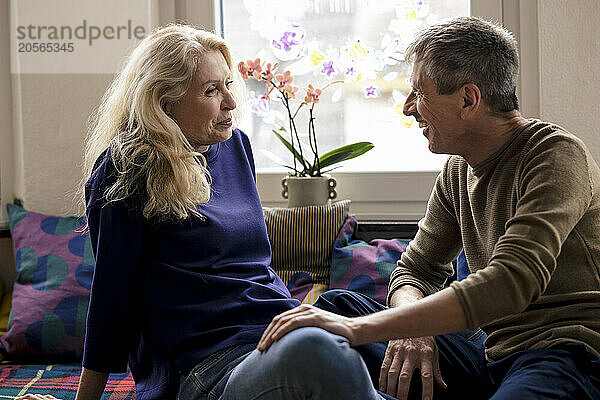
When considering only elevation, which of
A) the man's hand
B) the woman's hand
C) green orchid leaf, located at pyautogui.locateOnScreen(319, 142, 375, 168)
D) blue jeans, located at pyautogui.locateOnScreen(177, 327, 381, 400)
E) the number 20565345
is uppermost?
the number 20565345

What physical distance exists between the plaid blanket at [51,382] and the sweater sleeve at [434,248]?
854 millimetres

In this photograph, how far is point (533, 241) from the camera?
1421 millimetres

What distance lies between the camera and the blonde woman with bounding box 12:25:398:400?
5.45ft

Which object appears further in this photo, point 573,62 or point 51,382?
point 573,62

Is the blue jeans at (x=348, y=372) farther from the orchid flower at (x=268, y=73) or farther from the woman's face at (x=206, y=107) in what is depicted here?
the orchid flower at (x=268, y=73)

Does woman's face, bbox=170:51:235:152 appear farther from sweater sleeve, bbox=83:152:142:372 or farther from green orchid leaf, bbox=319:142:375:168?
green orchid leaf, bbox=319:142:375:168

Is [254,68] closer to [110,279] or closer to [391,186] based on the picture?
[391,186]

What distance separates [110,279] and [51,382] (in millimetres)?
762

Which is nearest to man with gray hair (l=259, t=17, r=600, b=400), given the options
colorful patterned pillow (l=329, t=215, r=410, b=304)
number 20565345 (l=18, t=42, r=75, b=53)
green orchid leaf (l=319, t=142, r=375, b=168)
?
colorful patterned pillow (l=329, t=215, r=410, b=304)

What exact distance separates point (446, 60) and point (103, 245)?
2.80 feet

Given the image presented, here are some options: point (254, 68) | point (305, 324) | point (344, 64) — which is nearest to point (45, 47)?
point (254, 68)

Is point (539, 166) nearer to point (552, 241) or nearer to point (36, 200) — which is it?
point (552, 241)

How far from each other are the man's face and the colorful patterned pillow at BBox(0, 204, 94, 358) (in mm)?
1407

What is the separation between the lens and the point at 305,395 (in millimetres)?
1359
